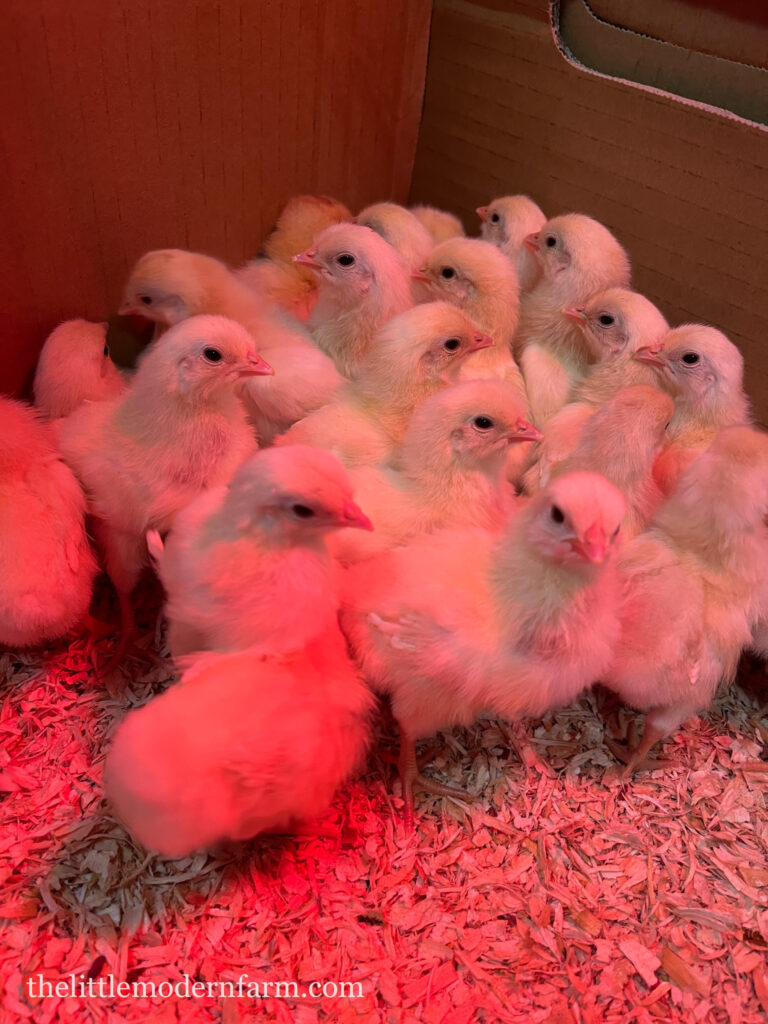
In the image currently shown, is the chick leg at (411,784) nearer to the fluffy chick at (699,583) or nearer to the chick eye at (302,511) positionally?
the fluffy chick at (699,583)

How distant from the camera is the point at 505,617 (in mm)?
1606

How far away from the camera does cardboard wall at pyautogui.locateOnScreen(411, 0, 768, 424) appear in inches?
92.2

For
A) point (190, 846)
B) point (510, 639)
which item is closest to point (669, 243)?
point (510, 639)

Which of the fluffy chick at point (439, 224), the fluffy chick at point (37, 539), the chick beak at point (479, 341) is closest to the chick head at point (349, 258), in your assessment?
the chick beak at point (479, 341)

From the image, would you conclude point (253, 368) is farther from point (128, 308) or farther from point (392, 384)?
point (128, 308)

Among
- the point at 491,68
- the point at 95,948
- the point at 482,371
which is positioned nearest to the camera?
the point at 95,948

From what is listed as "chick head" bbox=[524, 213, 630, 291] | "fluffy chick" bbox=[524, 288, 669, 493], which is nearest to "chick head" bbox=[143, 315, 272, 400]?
"fluffy chick" bbox=[524, 288, 669, 493]

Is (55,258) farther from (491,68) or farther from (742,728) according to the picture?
(742,728)

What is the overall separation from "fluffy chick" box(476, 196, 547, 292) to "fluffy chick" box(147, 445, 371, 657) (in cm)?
148

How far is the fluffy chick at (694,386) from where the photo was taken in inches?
83.4

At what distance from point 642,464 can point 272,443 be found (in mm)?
1021

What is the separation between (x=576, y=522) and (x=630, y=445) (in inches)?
20.2

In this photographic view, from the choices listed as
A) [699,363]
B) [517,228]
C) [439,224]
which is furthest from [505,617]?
[439,224]

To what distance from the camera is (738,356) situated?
2156mm
